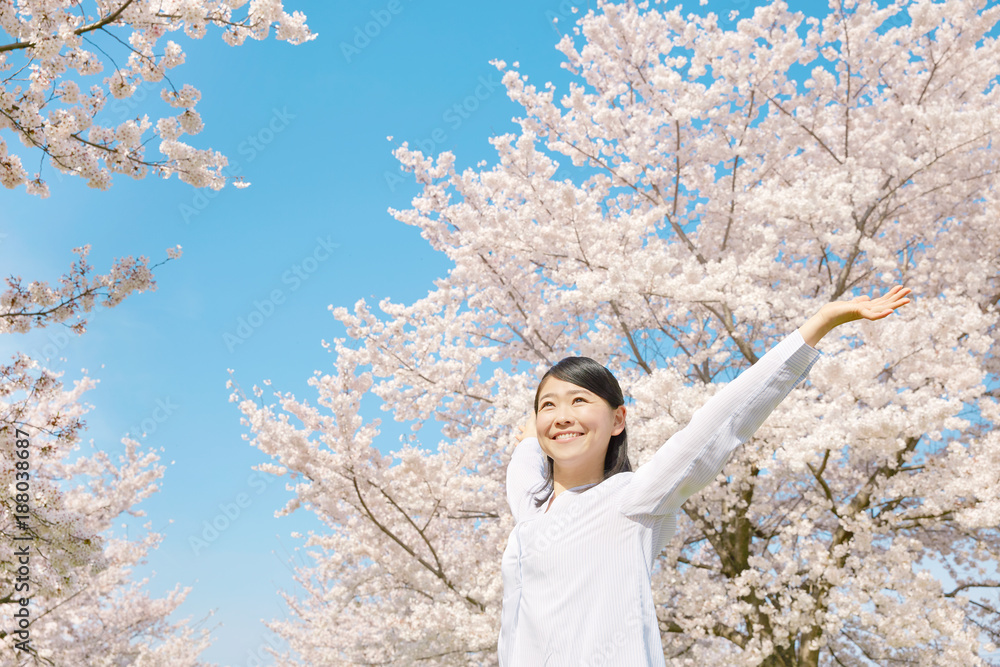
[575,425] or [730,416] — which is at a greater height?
[575,425]

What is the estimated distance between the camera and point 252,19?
3.59m

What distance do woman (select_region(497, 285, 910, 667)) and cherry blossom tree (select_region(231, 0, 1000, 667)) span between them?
10.8 ft

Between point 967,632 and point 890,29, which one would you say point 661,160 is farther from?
point 967,632

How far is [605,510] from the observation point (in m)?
1.67

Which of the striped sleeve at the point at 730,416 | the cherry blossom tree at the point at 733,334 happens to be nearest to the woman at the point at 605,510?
the striped sleeve at the point at 730,416

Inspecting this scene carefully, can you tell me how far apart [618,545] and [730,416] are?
0.44 metres

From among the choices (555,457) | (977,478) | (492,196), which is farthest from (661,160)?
(555,457)

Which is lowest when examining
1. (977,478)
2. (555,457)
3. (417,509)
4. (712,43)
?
(977,478)

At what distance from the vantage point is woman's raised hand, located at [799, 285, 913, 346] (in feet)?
4.84

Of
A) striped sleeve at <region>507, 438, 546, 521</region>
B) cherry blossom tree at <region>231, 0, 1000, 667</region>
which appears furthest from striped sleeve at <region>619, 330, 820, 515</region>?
cherry blossom tree at <region>231, 0, 1000, 667</region>

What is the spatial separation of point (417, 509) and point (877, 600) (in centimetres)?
422

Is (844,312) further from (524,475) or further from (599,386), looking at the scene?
(524,475)

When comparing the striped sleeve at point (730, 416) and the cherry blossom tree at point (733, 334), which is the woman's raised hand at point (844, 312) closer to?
the striped sleeve at point (730, 416)

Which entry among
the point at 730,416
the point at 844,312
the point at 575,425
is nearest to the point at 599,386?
the point at 575,425
